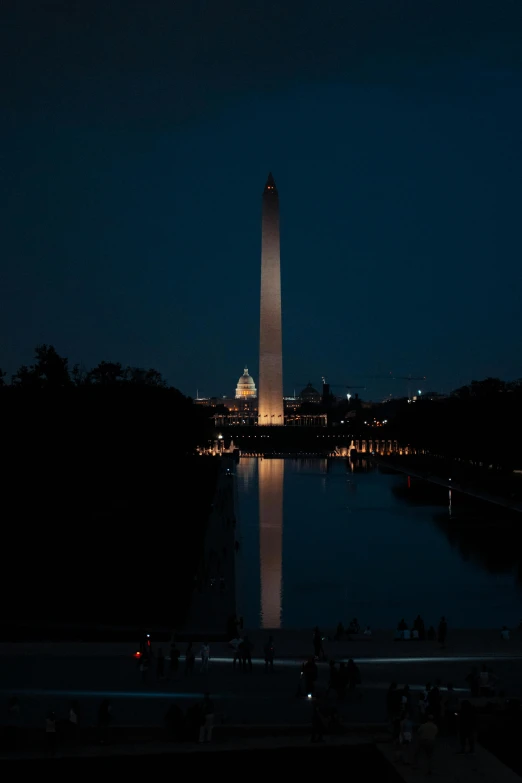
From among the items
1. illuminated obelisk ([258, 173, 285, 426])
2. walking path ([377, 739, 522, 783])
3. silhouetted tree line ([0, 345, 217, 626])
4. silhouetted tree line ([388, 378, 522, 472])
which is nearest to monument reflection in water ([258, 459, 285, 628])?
silhouetted tree line ([0, 345, 217, 626])

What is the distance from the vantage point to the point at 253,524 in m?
29.7

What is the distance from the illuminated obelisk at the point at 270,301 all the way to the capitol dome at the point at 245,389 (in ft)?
312

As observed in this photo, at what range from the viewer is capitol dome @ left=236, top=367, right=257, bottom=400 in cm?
18000

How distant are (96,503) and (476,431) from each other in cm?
2114

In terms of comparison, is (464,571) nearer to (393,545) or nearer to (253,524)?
(393,545)

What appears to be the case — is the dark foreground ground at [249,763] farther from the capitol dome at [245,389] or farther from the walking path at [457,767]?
the capitol dome at [245,389]

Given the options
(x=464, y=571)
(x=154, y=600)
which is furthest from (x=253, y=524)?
(x=154, y=600)

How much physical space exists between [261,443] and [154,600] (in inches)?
2663

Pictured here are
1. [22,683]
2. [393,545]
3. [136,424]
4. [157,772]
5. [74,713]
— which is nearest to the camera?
[157,772]

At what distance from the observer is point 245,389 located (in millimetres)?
180750

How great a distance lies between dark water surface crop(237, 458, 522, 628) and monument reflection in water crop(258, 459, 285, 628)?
23 mm

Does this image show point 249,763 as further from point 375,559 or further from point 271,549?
point 271,549

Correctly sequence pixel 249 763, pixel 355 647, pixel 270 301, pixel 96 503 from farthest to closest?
1. pixel 270 301
2. pixel 96 503
3. pixel 355 647
4. pixel 249 763

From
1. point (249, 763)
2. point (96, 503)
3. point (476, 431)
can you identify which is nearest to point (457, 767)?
point (249, 763)
